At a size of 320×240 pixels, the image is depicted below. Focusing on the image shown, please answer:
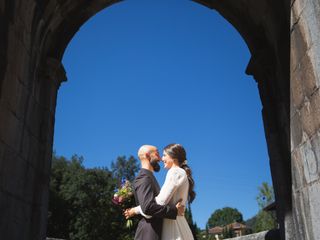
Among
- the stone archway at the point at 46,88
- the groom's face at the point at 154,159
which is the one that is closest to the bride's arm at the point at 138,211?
the groom's face at the point at 154,159

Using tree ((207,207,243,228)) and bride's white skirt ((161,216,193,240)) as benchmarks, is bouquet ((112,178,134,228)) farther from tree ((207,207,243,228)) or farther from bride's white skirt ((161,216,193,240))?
tree ((207,207,243,228))

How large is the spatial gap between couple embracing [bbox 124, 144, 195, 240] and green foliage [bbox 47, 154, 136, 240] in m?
23.2

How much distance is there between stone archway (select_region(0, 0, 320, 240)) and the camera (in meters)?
3.82

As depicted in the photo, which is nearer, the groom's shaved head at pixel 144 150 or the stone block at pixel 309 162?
the groom's shaved head at pixel 144 150

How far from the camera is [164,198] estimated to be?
270cm

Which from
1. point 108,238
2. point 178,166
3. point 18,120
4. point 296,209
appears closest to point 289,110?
point 296,209

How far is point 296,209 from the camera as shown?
4.32 meters

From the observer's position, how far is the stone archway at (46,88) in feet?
12.5

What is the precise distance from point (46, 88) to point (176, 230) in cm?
347

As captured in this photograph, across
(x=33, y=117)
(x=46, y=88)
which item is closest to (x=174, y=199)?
(x=33, y=117)

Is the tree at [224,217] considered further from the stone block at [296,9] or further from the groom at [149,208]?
the groom at [149,208]

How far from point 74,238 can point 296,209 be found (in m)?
24.8

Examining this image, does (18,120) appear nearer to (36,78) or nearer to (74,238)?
(36,78)

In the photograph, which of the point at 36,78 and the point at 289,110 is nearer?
the point at 289,110
